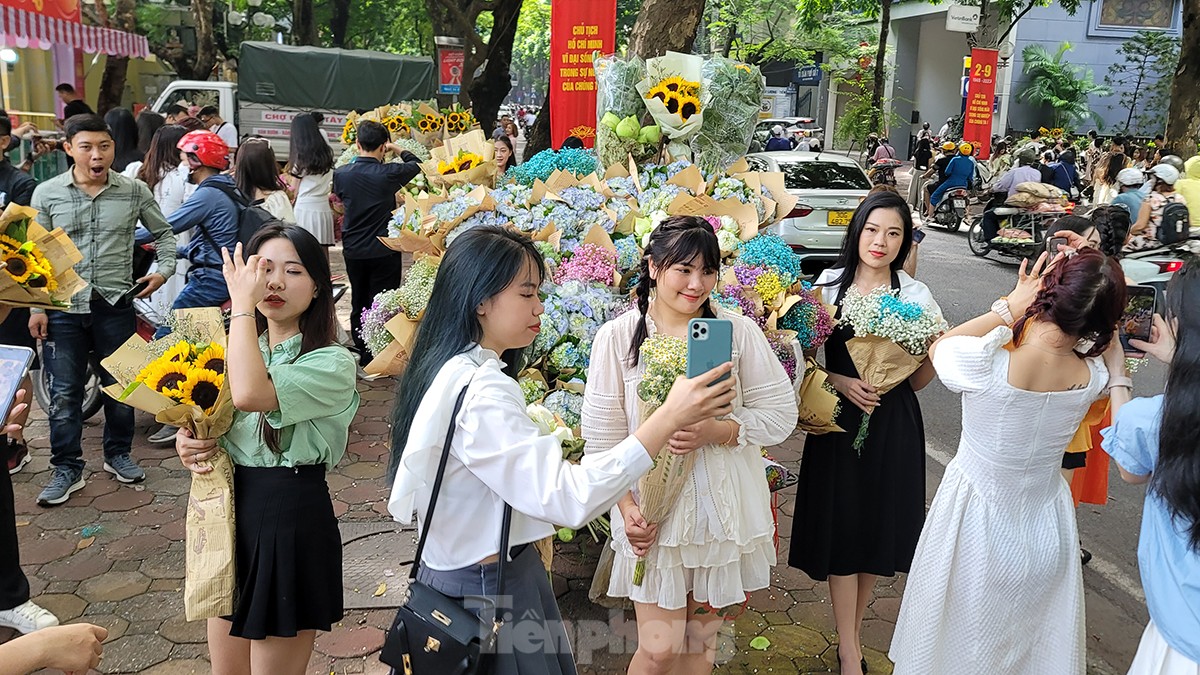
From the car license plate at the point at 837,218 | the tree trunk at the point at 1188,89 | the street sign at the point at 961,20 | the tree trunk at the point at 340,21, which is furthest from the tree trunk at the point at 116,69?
the tree trunk at the point at 1188,89

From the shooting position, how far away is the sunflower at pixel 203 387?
252 cm

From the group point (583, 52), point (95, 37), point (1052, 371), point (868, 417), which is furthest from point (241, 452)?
point (95, 37)

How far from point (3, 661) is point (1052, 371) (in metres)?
2.69

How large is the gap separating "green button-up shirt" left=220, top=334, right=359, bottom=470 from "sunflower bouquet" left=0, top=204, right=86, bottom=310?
1416 mm

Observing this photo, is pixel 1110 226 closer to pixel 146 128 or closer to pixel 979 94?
pixel 146 128

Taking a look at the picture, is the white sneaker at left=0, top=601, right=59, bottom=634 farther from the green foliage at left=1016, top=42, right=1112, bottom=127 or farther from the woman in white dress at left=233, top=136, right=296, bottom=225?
the green foliage at left=1016, top=42, right=1112, bottom=127

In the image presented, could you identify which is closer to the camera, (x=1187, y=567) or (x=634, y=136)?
(x=1187, y=567)

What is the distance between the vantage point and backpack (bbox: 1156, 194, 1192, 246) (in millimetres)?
7262

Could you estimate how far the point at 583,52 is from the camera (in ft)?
29.9

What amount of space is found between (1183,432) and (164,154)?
19.8 ft

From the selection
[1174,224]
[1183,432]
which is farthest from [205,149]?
[1174,224]

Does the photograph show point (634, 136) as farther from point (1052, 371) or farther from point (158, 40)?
point (158, 40)

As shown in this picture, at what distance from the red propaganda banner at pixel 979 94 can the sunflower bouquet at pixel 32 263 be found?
18.3 metres

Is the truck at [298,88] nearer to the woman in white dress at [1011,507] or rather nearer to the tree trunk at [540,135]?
the tree trunk at [540,135]
